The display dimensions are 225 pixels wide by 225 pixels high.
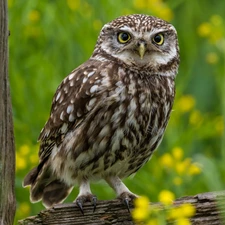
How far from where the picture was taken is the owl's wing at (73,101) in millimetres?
4438

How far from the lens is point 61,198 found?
4852 mm

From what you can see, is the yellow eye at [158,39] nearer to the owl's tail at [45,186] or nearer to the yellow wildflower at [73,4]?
the owl's tail at [45,186]

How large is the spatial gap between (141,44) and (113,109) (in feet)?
1.22

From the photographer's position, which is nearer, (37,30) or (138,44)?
(138,44)

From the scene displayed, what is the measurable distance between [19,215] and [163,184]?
92 cm

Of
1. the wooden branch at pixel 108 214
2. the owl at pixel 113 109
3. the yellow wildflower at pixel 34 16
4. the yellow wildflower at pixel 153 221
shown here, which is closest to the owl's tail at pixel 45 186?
the owl at pixel 113 109

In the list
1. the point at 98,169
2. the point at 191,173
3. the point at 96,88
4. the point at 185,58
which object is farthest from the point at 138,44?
the point at 185,58

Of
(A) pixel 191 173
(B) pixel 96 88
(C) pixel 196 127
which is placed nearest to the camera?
(B) pixel 96 88

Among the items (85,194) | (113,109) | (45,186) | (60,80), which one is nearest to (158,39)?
(113,109)

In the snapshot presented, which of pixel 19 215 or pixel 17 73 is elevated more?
pixel 17 73

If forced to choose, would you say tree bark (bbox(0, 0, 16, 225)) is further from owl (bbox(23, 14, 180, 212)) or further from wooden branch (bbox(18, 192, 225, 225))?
owl (bbox(23, 14, 180, 212))

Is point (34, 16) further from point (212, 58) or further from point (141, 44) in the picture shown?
point (141, 44)

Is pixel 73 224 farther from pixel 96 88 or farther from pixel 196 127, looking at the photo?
pixel 196 127

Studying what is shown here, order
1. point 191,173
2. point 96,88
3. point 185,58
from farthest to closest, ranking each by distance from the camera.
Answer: point 185,58 → point 191,173 → point 96,88
